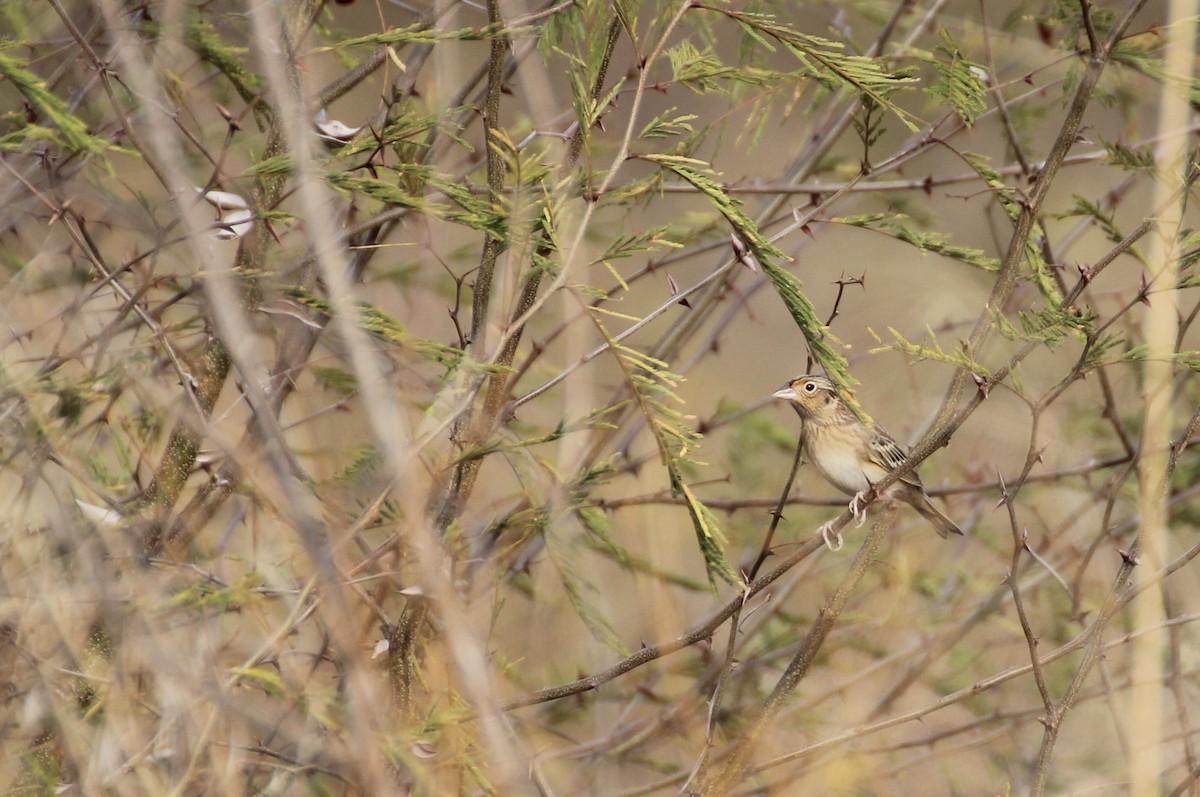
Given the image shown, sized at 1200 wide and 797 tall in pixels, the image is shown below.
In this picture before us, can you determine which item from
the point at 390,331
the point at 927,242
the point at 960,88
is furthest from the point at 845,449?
the point at 390,331

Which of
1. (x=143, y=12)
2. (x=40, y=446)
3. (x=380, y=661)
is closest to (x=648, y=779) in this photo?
(x=380, y=661)

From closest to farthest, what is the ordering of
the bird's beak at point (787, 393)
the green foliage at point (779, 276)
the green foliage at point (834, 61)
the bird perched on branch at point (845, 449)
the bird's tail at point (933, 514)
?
the green foliage at point (779, 276) → the green foliage at point (834, 61) → the bird's beak at point (787, 393) → the bird's tail at point (933, 514) → the bird perched on branch at point (845, 449)

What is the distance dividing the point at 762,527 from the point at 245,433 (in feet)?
9.01

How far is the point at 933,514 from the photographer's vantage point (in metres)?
4.70

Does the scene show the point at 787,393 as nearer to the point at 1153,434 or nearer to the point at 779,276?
the point at 1153,434

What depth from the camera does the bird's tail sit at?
4531 millimetres

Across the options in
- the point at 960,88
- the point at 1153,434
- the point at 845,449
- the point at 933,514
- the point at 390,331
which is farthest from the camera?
the point at 845,449

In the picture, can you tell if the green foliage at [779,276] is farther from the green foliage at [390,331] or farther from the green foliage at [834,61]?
the green foliage at [390,331]

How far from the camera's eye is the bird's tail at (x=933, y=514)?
14.9 feet

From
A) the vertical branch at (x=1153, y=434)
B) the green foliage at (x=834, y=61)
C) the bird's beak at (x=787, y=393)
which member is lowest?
the bird's beak at (x=787, y=393)

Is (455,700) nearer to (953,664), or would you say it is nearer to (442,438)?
(442,438)

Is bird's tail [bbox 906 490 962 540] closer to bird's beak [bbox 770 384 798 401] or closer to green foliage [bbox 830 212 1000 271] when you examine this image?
bird's beak [bbox 770 384 798 401]

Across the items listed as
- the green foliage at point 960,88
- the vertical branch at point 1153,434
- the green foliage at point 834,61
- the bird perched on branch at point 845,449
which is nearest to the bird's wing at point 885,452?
the bird perched on branch at point 845,449

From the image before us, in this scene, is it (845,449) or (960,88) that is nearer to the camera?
(960,88)
